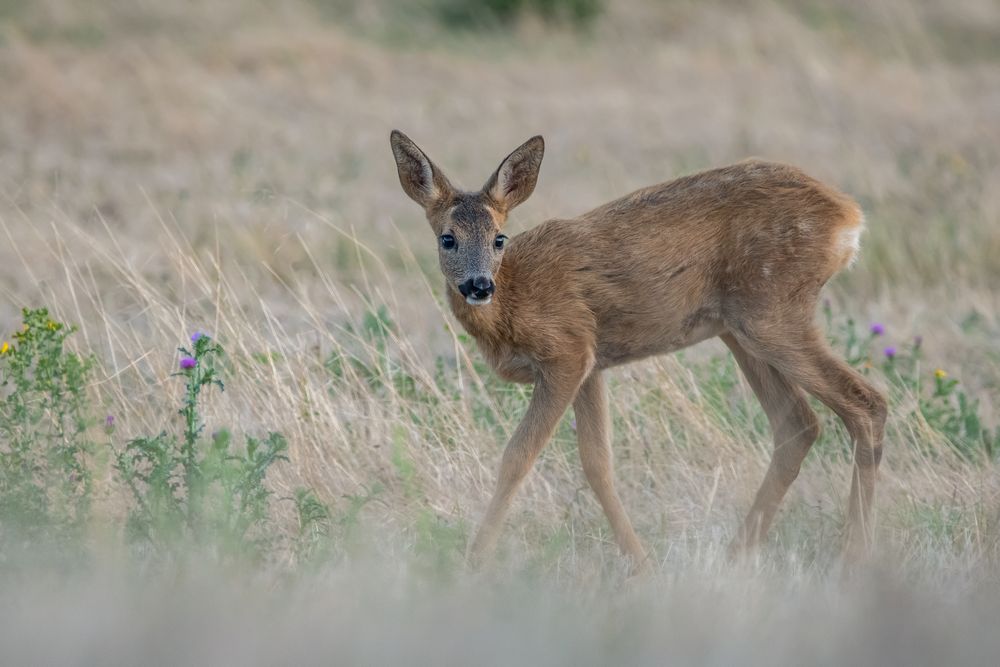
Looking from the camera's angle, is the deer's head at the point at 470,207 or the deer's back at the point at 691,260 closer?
the deer's head at the point at 470,207

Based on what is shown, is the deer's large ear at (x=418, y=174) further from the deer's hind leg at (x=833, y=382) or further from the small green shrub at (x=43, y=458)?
the small green shrub at (x=43, y=458)

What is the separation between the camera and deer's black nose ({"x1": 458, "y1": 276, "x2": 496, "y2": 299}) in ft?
17.5

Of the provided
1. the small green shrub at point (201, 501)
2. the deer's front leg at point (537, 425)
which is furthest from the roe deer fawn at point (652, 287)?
the small green shrub at point (201, 501)

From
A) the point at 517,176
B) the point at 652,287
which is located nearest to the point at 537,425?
the point at 652,287

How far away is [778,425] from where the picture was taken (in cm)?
598

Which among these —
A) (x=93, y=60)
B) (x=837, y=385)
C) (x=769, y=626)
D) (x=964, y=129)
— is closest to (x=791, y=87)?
(x=964, y=129)

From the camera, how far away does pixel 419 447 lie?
6.11 m

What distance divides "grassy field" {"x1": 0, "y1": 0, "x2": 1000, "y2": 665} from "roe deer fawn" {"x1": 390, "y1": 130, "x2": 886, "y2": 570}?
13.6 inches

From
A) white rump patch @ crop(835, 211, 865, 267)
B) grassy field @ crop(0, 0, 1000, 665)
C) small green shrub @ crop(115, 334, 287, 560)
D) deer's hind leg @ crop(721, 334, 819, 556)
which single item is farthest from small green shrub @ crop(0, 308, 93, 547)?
white rump patch @ crop(835, 211, 865, 267)

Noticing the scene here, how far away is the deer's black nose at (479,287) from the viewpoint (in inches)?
209

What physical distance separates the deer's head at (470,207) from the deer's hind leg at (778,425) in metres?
1.08

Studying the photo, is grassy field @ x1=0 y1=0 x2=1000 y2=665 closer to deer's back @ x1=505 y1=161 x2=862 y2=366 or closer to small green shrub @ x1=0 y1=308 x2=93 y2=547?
small green shrub @ x1=0 y1=308 x2=93 y2=547

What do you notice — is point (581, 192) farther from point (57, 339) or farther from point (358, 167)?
point (57, 339)

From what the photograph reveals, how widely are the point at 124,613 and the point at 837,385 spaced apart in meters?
2.82
